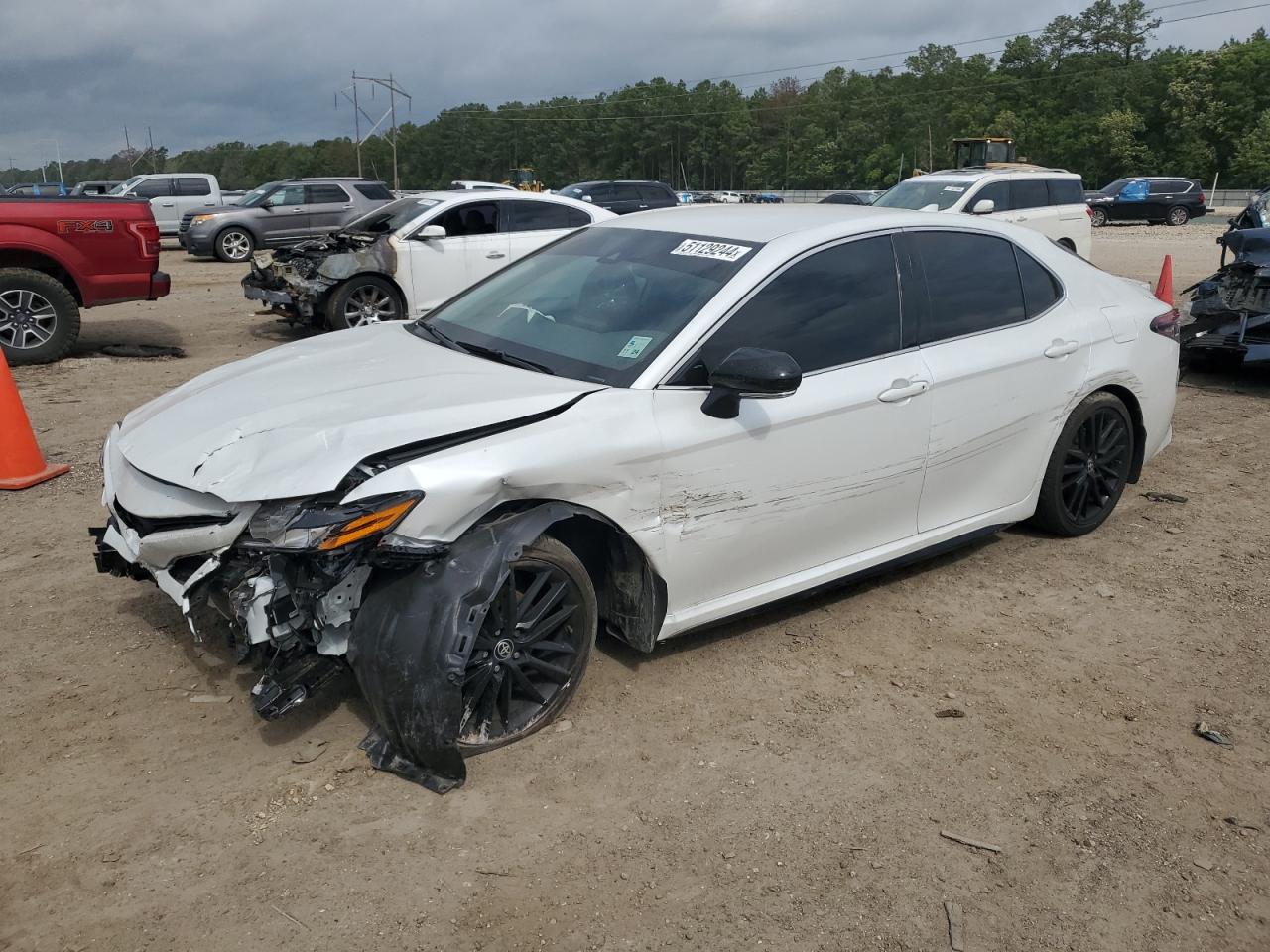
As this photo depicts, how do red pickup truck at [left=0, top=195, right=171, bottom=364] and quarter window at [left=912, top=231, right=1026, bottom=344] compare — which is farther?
red pickup truck at [left=0, top=195, right=171, bottom=364]

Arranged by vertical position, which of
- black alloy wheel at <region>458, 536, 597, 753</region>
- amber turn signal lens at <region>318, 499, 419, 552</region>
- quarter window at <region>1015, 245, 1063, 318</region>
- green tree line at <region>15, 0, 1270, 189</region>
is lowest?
black alloy wheel at <region>458, 536, 597, 753</region>

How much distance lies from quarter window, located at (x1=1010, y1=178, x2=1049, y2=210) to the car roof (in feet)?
40.1

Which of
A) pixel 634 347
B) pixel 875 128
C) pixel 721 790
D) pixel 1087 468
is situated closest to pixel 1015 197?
pixel 1087 468

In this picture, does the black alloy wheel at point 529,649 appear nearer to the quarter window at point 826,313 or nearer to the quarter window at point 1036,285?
the quarter window at point 826,313

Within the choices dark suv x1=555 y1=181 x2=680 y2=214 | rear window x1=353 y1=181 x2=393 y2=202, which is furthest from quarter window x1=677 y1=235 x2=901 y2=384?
dark suv x1=555 y1=181 x2=680 y2=214

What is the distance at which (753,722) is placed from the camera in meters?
3.61

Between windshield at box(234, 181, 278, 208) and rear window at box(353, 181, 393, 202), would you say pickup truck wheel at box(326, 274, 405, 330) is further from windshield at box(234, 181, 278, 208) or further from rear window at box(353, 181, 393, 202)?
windshield at box(234, 181, 278, 208)

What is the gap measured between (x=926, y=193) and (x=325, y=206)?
477 inches

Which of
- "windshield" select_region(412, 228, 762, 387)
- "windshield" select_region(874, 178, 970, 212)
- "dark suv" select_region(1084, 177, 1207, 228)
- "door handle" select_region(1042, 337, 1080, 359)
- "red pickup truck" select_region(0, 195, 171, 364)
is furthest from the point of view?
"dark suv" select_region(1084, 177, 1207, 228)

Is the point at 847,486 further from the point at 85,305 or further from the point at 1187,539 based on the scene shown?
the point at 85,305

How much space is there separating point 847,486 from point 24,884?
2938 mm

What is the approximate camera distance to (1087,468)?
5105mm

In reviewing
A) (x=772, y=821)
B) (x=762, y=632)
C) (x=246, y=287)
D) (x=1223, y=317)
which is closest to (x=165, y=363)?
(x=246, y=287)

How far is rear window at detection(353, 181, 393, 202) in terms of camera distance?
2145 centimetres
